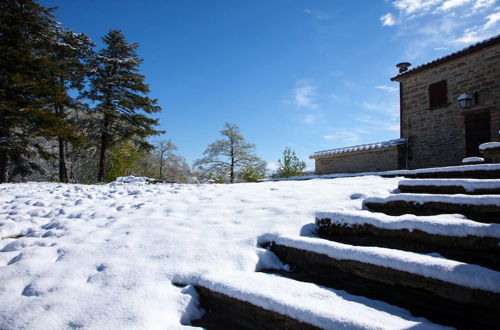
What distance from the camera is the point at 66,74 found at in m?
13.8

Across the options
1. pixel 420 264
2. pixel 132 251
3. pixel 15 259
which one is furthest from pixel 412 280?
pixel 15 259

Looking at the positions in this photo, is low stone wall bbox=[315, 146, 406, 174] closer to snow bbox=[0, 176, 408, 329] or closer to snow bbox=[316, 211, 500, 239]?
snow bbox=[0, 176, 408, 329]

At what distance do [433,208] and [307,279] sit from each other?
143 centimetres

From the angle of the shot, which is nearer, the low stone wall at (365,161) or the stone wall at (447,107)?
the stone wall at (447,107)

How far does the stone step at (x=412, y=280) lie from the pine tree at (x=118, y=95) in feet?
53.0

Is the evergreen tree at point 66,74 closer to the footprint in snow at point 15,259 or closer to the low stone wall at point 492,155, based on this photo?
the footprint in snow at point 15,259

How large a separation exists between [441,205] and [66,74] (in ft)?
54.8

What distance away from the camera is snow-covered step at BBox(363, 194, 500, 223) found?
2.03 meters

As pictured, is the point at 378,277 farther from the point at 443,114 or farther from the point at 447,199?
the point at 443,114

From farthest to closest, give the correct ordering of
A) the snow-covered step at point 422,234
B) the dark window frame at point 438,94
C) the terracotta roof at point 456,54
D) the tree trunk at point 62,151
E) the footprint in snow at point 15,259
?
the tree trunk at point 62,151 < the dark window frame at point 438,94 < the terracotta roof at point 456,54 < the footprint in snow at point 15,259 < the snow-covered step at point 422,234

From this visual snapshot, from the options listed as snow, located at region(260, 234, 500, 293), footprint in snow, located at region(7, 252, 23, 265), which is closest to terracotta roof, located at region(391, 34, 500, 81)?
snow, located at region(260, 234, 500, 293)

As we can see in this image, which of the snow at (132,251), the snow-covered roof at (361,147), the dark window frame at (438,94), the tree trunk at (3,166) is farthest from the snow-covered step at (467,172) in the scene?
the tree trunk at (3,166)

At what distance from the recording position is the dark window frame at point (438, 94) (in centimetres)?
1073

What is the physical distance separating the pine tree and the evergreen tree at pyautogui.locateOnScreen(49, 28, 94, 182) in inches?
30.0
